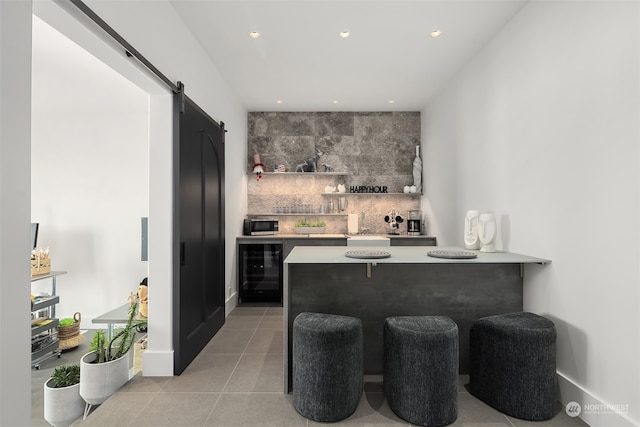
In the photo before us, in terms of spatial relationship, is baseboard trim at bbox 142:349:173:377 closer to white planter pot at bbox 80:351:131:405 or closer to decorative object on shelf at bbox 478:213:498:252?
white planter pot at bbox 80:351:131:405

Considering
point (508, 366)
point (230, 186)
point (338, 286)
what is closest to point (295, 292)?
point (338, 286)

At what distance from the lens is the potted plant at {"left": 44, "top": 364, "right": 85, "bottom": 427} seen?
7.46ft

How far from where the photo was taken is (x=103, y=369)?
2291 millimetres

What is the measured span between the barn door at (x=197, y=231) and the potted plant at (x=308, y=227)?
146 centimetres

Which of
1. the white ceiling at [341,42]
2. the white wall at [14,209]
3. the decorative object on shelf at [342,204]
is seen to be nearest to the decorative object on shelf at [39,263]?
the white ceiling at [341,42]

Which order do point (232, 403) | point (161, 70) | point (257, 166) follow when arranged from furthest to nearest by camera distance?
point (257, 166), point (161, 70), point (232, 403)

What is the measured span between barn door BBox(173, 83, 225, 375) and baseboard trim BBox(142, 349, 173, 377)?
4 centimetres

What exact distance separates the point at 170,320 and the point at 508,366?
227 centimetres

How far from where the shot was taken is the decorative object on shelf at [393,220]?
16.5 feet

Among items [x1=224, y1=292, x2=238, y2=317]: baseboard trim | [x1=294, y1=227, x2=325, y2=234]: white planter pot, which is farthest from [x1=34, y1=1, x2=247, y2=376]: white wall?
[x1=294, y1=227, x2=325, y2=234]: white planter pot

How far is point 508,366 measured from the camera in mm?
2020

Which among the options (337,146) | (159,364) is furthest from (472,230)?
(337,146)

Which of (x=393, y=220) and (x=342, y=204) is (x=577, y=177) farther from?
(x=342, y=204)

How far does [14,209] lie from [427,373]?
2025 mm
